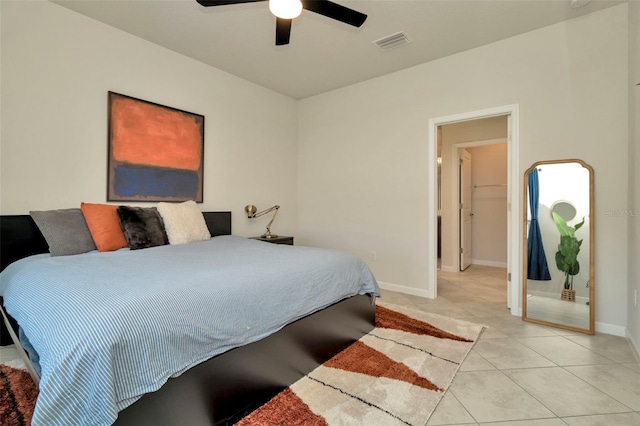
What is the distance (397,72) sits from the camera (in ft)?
12.1

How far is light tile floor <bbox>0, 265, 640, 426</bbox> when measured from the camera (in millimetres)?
1514

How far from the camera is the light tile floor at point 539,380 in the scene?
151 cm

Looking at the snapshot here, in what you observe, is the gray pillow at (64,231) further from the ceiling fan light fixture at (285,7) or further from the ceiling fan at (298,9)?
the ceiling fan light fixture at (285,7)

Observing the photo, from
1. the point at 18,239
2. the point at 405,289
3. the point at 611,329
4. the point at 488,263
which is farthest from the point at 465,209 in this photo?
the point at 18,239

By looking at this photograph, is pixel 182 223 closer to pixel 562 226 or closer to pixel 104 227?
pixel 104 227

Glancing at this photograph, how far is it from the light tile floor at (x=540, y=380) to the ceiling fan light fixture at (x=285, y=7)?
2.40m

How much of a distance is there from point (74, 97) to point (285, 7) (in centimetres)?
203

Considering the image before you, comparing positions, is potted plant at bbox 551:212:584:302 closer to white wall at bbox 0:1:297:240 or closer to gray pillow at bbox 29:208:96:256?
white wall at bbox 0:1:297:240

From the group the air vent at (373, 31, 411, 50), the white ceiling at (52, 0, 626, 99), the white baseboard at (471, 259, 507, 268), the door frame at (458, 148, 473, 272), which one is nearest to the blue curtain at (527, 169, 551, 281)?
the white ceiling at (52, 0, 626, 99)

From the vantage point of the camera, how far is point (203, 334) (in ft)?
4.28

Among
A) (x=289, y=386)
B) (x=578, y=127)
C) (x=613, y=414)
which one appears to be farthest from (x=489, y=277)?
(x=289, y=386)

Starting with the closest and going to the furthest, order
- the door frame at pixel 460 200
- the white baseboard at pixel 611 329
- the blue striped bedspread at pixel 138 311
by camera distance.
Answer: the blue striped bedspread at pixel 138 311
the white baseboard at pixel 611 329
the door frame at pixel 460 200

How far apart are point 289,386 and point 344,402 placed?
329 millimetres

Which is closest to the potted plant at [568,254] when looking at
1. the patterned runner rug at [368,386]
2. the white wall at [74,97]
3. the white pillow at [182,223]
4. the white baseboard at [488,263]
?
the patterned runner rug at [368,386]
